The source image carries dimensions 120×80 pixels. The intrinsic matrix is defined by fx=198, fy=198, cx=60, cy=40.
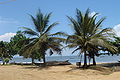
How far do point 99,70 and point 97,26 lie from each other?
5.27 metres

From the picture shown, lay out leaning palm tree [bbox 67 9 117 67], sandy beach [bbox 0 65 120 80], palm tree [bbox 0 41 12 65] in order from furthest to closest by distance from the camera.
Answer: palm tree [bbox 0 41 12 65]
leaning palm tree [bbox 67 9 117 67]
sandy beach [bbox 0 65 120 80]

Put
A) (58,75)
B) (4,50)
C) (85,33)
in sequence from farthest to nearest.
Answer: (4,50)
(85,33)
(58,75)

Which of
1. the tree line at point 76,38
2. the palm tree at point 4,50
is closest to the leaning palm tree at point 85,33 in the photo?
the tree line at point 76,38

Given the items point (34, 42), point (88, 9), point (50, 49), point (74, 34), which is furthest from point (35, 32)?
point (88, 9)

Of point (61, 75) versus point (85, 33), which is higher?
point (85, 33)

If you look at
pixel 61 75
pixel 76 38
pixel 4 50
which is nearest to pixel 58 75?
pixel 61 75

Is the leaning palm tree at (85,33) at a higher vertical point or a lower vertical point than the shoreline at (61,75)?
higher

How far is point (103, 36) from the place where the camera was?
785 inches

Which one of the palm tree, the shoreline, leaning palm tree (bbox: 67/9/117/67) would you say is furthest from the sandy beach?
the palm tree

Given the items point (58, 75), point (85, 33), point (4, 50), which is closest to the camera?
point (58, 75)

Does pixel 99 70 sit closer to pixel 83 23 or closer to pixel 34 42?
pixel 83 23

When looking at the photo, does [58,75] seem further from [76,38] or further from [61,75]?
[76,38]

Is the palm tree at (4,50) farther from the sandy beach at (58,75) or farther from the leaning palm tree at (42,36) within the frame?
the sandy beach at (58,75)

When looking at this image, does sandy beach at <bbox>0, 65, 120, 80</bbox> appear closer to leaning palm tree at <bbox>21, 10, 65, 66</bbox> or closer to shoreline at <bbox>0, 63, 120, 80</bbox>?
shoreline at <bbox>0, 63, 120, 80</bbox>
